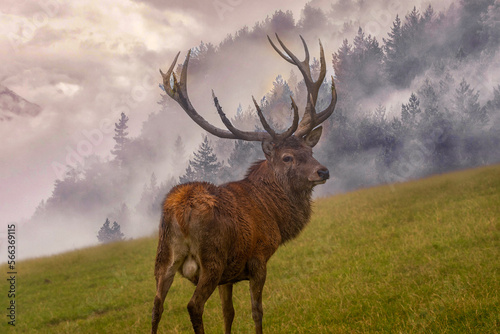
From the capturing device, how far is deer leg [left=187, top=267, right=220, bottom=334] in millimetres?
4379

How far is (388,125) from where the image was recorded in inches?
1641

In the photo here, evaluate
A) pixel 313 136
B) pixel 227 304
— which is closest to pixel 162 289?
pixel 227 304

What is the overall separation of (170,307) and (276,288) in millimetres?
2511

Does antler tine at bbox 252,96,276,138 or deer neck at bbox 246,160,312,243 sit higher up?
antler tine at bbox 252,96,276,138

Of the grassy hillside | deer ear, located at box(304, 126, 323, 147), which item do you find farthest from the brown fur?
the grassy hillside

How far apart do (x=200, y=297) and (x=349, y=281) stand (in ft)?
17.9

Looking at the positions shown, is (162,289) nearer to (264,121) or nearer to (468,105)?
(264,121)

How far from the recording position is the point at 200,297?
4.40 meters

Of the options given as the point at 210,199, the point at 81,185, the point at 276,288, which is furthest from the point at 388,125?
the point at 81,185

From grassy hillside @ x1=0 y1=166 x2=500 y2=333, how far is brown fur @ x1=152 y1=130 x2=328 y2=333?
1.76 metres

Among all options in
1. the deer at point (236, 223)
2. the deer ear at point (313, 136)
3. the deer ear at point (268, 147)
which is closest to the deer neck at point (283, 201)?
the deer at point (236, 223)

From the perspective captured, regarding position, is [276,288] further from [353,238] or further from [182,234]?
[182,234]

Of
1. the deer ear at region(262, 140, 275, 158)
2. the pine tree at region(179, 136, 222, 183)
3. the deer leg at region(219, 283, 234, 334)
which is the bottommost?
the deer leg at region(219, 283, 234, 334)

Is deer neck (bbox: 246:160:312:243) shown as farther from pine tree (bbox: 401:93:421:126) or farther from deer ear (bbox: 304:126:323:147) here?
pine tree (bbox: 401:93:421:126)
